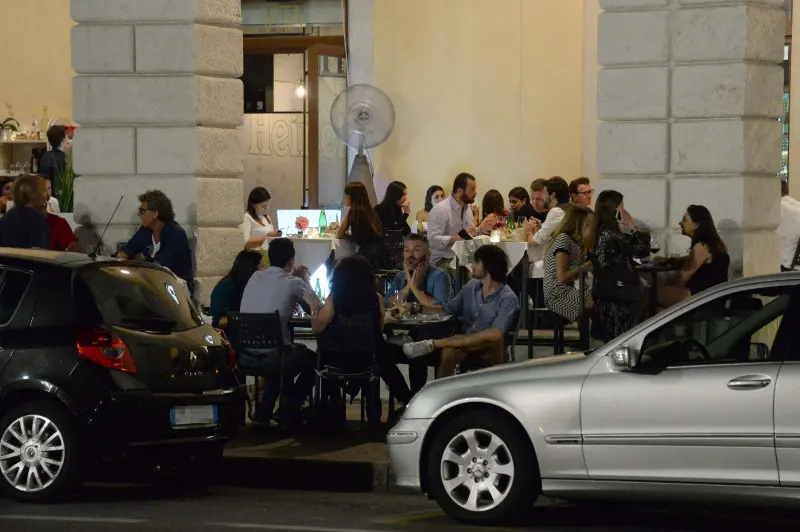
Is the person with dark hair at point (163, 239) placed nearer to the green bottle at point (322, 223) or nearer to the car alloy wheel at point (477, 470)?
the green bottle at point (322, 223)

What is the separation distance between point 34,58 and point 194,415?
14638 millimetres

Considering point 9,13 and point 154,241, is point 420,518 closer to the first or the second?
point 154,241

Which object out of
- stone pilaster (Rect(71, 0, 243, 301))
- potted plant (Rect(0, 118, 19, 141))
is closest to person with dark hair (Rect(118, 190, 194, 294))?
stone pilaster (Rect(71, 0, 243, 301))

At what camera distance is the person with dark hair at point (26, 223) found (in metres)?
13.0

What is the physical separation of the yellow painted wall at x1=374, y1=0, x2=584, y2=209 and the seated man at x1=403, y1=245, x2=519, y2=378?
999 centimetres

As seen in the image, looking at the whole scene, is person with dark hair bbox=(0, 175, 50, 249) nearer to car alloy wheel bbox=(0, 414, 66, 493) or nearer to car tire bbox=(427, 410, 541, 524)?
car alloy wheel bbox=(0, 414, 66, 493)

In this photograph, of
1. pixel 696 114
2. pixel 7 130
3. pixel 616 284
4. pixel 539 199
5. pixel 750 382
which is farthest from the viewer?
pixel 7 130

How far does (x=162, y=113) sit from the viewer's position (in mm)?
14547

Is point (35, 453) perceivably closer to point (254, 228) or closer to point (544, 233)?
point (544, 233)

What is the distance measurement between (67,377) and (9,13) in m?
15.0

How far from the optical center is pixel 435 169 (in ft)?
72.4

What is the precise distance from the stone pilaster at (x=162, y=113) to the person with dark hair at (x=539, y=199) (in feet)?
13.8

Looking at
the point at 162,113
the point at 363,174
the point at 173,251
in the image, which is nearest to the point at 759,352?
the point at 173,251

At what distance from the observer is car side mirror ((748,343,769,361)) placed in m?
7.63
